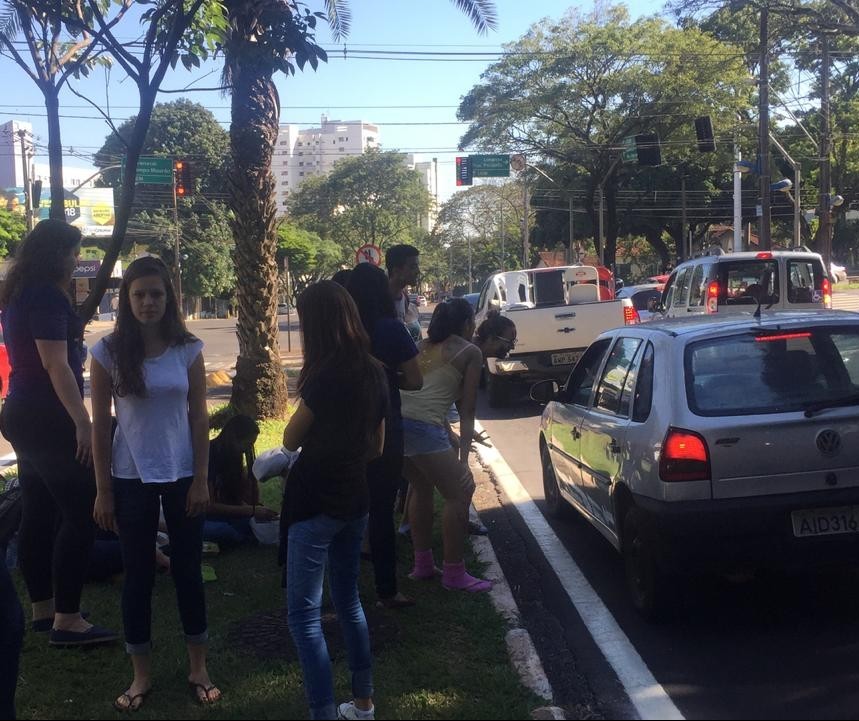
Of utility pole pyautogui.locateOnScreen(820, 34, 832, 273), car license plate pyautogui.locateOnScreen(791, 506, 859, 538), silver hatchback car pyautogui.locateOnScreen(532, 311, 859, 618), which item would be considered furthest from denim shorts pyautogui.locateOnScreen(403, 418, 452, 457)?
utility pole pyautogui.locateOnScreen(820, 34, 832, 273)

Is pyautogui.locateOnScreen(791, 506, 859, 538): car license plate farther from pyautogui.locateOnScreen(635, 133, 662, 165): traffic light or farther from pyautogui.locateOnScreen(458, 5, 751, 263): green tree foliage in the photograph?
pyautogui.locateOnScreen(458, 5, 751, 263): green tree foliage

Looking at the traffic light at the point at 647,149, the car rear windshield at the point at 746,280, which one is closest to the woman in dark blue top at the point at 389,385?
the car rear windshield at the point at 746,280

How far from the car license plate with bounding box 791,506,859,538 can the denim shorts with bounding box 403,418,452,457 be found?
185cm

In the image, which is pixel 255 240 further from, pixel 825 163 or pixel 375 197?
pixel 375 197

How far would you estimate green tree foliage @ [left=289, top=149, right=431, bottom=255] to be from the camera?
213ft

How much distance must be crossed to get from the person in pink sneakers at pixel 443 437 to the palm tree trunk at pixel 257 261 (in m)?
6.68

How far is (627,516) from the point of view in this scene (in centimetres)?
507

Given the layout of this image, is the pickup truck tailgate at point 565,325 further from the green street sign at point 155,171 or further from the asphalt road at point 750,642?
the green street sign at point 155,171

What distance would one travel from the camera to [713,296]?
12969 mm

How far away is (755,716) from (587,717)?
2.19 feet

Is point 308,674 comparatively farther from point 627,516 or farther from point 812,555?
point 812,555

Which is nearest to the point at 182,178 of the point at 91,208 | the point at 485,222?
the point at 91,208

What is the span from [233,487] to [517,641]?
2300 millimetres

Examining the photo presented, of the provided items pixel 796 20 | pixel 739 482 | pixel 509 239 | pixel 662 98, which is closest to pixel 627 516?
pixel 739 482
